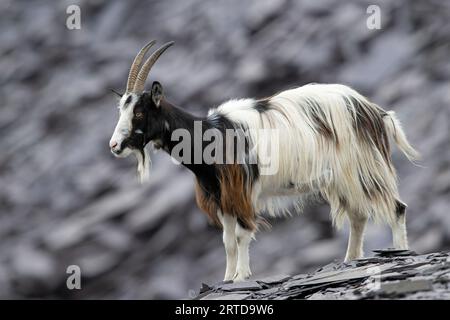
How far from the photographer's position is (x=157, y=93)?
5.43 metres

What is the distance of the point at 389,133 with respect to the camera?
5.92 metres

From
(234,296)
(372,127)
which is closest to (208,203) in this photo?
(234,296)

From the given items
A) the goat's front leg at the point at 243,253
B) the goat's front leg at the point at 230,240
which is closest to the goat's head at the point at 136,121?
the goat's front leg at the point at 230,240

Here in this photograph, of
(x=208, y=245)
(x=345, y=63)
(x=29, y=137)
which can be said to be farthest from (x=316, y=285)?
(x=29, y=137)

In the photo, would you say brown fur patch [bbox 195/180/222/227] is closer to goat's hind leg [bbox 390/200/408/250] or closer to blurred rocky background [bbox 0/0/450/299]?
goat's hind leg [bbox 390/200/408/250]

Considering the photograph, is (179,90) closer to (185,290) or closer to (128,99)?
(185,290)

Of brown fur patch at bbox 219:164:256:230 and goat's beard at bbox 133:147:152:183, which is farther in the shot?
goat's beard at bbox 133:147:152:183

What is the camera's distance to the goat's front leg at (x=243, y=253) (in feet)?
17.6

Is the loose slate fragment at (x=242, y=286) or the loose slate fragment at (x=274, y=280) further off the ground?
the loose slate fragment at (x=274, y=280)

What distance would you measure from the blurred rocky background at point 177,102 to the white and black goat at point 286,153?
304 centimetres

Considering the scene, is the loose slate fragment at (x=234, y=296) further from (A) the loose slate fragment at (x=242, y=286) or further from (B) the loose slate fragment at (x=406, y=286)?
(B) the loose slate fragment at (x=406, y=286)

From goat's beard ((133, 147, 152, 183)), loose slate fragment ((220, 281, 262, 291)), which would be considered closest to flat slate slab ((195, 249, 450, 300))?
loose slate fragment ((220, 281, 262, 291))

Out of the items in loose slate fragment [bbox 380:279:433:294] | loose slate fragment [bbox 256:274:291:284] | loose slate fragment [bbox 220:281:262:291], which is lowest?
loose slate fragment [bbox 380:279:433:294]

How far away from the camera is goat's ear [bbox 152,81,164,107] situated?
5.39 metres
